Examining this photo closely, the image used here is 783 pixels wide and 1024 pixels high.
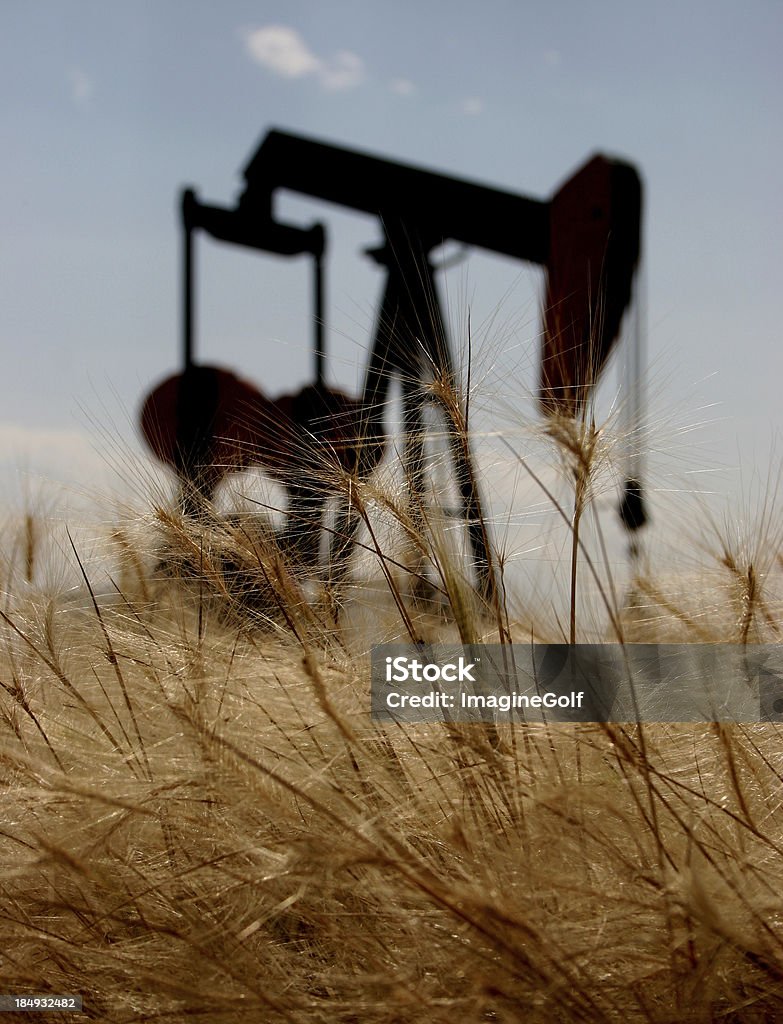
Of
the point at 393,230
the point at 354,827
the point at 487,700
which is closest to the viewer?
the point at 354,827

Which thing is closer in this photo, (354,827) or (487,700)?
(354,827)

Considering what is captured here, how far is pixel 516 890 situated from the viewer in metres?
0.56

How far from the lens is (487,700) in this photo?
0.71 meters

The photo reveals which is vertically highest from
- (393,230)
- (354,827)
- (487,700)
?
(393,230)

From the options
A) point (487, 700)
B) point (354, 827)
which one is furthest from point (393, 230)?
point (354, 827)

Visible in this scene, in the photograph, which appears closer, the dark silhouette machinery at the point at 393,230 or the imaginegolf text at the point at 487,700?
the imaginegolf text at the point at 487,700

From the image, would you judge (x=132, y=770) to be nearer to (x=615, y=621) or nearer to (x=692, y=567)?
(x=615, y=621)

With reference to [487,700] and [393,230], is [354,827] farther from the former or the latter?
[393,230]

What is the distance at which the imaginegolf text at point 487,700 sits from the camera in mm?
709

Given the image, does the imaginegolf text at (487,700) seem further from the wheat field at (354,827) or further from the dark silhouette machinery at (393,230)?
Result: the dark silhouette machinery at (393,230)

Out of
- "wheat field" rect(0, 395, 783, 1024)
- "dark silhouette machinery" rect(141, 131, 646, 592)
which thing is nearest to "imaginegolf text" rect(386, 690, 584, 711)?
"wheat field" rect(0, 395, 783, 1024)

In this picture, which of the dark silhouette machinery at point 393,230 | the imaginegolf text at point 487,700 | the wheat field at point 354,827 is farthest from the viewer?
the dark silhouette machinery at point 393,230

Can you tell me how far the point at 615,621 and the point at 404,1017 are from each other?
1.08ft

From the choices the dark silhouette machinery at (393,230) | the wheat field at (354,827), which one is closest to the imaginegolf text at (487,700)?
the wheat field at (354,827)
